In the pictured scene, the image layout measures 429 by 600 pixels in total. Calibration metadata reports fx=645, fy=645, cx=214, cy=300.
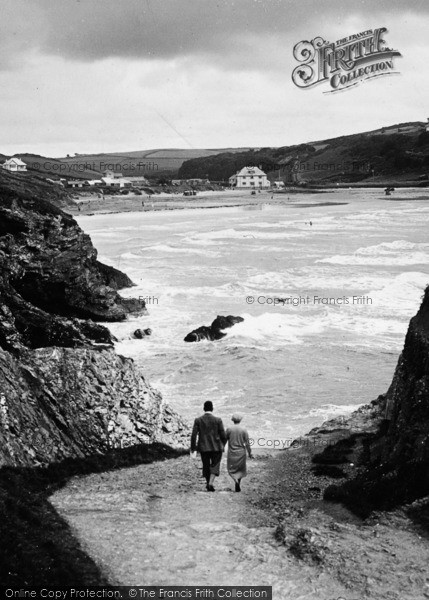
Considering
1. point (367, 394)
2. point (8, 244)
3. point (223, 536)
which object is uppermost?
point (8, 244)

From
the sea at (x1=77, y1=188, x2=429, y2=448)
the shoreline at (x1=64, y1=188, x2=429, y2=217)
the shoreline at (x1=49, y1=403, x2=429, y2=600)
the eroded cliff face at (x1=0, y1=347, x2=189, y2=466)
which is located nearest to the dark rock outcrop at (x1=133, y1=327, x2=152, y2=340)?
the sea at (x1=77, y1=188, x2=429, y2=448)

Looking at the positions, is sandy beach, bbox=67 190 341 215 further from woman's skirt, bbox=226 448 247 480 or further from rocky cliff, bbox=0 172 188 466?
woman's skirt, bbox=226 448 247 480

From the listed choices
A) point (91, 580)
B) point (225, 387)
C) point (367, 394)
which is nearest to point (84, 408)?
point (91, 580)

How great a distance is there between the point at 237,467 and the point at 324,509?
1926 millimetres

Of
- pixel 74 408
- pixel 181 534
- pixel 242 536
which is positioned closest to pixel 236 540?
pixel 242 536

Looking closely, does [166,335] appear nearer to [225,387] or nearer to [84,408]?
[225,387]

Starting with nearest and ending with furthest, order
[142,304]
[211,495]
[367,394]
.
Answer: [211,495] < [367,394] < [142,304]

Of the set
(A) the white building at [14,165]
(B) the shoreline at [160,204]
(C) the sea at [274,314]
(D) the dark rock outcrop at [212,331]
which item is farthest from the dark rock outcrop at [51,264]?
(A) the white building at [14,165]

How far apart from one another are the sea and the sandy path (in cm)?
595

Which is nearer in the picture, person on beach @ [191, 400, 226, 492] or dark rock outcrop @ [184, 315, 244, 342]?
person on beach @ [191, 400, 226, 492]

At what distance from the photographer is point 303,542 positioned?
9891 millimetres

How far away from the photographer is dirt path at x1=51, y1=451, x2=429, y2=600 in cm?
Answer: 880

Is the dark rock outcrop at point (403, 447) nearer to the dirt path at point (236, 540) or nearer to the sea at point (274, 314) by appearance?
the dirt path at point (236, 540)

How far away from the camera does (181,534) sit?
1043cm
